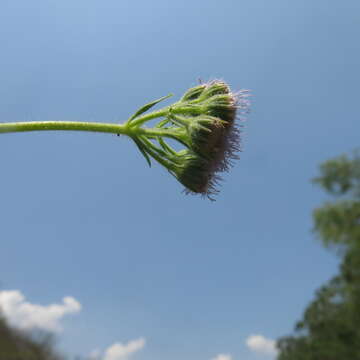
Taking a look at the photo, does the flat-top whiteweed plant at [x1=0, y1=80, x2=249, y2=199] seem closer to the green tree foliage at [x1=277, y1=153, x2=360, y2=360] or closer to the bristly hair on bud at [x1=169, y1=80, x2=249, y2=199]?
the bristly hair on bud at [x1=169, y1=80, x2=249, y2=199]

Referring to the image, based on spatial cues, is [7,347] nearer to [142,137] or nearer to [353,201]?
[353,201]

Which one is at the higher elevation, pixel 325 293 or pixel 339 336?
pixel 325 293

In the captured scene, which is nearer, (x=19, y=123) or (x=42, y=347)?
(x=19, y=123)

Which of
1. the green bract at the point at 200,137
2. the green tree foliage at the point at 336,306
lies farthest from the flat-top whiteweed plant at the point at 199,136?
the green tree foliage at the point at 336,306

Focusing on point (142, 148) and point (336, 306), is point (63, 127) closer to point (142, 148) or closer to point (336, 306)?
point (142, 148)

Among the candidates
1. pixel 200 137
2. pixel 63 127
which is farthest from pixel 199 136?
pixel 63 127

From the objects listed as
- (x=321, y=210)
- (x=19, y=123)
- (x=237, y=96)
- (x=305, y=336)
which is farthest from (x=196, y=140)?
(x=305, y=336)

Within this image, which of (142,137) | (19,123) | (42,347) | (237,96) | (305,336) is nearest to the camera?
(19,123)

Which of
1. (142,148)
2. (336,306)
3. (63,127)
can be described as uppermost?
(336,306)
